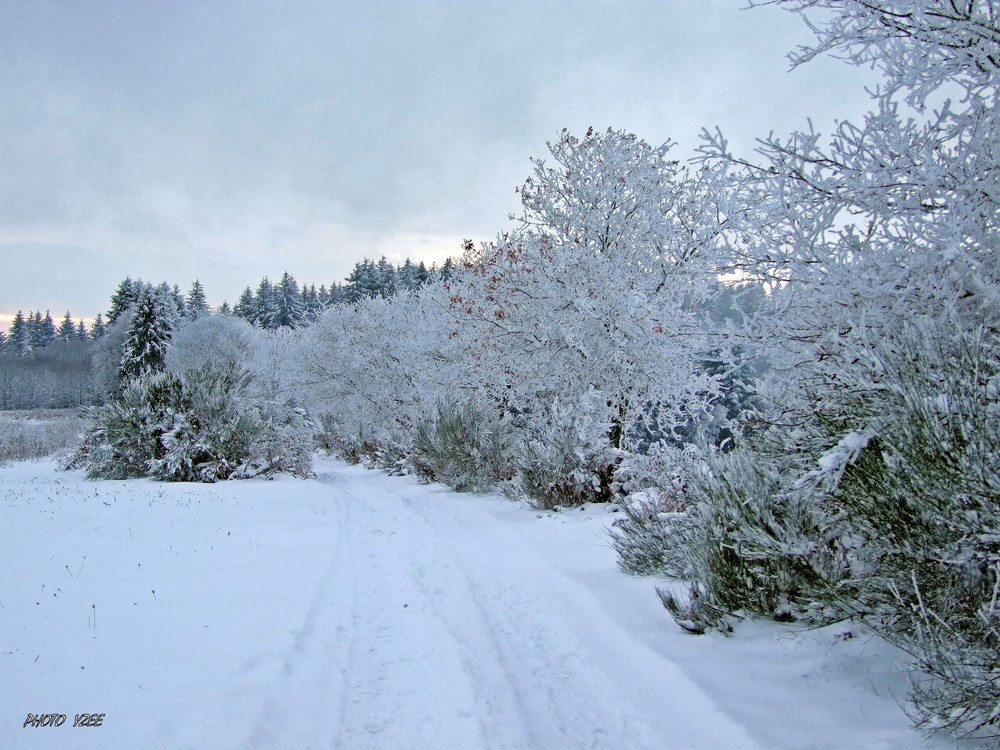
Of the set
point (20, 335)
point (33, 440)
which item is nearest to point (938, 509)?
point (33, 440)

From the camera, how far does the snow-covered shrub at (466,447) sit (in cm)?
1177

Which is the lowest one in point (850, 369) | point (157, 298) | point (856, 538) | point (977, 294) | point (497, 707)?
point (497, 707)

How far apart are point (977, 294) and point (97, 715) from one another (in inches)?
192

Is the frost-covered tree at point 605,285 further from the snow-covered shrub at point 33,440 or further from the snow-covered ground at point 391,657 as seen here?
the snow-covered shrub at point 33,440

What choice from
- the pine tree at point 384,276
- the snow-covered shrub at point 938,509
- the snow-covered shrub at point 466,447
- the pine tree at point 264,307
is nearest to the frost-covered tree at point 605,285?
the snow-covered shrub at point 466,447

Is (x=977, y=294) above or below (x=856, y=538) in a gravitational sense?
above

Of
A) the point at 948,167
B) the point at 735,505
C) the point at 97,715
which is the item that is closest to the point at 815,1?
the point at 948,167

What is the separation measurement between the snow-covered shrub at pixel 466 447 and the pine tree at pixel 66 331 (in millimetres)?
130242

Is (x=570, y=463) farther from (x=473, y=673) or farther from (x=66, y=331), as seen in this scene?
(x=66, y=331)

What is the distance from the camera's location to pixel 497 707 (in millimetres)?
3074

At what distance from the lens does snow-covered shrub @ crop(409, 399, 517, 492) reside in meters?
11.8

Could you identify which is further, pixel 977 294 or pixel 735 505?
pixel 735 505

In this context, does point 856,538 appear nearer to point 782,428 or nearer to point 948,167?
point 782,428

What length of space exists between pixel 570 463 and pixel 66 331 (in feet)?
453
